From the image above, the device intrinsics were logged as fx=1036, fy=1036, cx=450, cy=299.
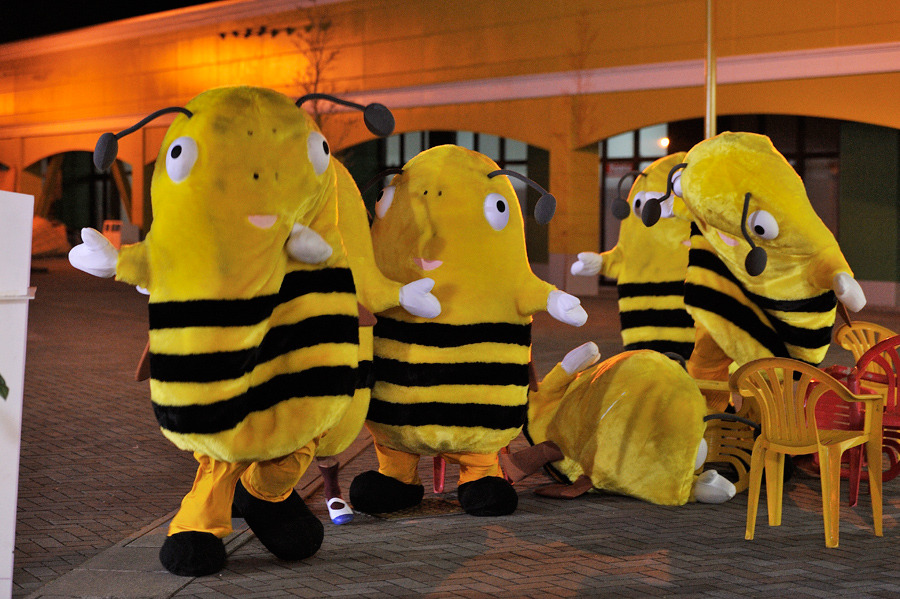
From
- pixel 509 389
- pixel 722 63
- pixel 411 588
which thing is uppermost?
pixel 722 63

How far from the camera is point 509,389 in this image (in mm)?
5457

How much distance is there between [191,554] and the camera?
447cm

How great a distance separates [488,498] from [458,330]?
3.01 feet

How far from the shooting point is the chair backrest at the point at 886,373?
5641 mm

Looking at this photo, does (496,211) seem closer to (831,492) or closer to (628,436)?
(628,436)

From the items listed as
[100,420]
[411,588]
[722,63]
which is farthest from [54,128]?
[411,588]

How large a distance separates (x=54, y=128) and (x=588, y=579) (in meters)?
32.8

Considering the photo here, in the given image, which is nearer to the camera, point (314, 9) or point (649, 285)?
point (649, 285)

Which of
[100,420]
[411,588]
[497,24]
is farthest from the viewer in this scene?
[497,24]

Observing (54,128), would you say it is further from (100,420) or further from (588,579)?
(588,579)

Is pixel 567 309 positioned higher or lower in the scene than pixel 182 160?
lower

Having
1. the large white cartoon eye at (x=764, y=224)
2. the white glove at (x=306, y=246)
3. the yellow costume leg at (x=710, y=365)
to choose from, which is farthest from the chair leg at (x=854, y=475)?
the white glove at (x=306, y=246)

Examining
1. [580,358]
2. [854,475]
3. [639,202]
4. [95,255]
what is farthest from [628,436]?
[95,255]

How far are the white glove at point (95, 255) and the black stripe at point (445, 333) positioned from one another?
62.0 inches
